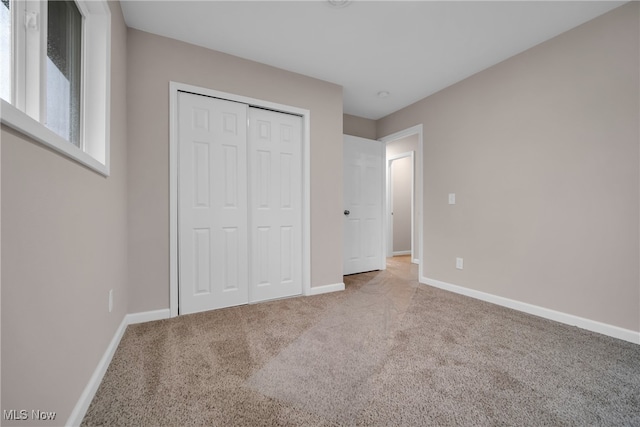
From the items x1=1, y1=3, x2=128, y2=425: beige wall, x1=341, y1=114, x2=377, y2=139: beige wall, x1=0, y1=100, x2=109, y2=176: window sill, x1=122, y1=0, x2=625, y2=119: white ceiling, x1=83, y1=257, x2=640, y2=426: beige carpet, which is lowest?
x1=83, y1=257, x2=640, y2=426: beige carpet

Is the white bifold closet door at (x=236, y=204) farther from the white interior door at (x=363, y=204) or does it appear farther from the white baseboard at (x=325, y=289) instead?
the white interior door at (x=363, y=204)

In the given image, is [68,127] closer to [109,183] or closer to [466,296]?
[109,183]

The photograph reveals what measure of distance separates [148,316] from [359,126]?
3.64 m

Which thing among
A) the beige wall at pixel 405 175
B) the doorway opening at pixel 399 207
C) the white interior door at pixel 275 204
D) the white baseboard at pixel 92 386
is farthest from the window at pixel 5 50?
the doorway opening at pixel 399 207

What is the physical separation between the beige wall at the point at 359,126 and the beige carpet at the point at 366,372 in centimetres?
280

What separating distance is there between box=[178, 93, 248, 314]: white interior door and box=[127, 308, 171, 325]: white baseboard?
0.13 meters

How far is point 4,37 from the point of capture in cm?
87

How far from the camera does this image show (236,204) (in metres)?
2.60

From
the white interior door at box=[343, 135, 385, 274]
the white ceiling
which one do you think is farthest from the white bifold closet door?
the white interior door at box=[343, 135, 385, 274]

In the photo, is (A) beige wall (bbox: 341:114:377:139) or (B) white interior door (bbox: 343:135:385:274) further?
(A) beige wall (bbox: 341:114:377:139)

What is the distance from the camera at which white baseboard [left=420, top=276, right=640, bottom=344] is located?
1926 millimetres

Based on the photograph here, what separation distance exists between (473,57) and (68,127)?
3.19 meters

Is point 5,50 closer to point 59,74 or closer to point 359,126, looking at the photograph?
point 59,74

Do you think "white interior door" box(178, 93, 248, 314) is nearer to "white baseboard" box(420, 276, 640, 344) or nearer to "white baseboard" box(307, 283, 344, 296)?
"white baseboard" box(307, 283, 344, 296)
